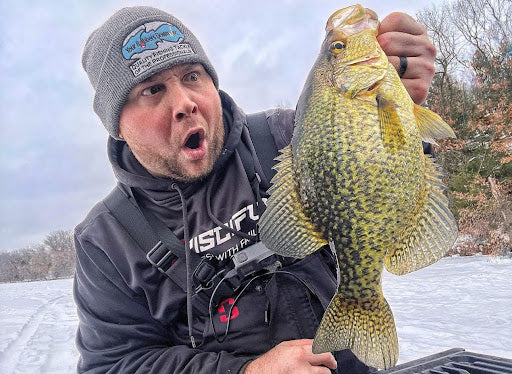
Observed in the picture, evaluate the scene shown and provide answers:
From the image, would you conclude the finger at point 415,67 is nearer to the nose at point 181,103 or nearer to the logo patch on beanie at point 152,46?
the nose at point 181,103

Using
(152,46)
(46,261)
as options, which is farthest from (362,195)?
(46,261)

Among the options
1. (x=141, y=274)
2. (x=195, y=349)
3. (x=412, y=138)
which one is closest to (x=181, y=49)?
(x=141, y=274)

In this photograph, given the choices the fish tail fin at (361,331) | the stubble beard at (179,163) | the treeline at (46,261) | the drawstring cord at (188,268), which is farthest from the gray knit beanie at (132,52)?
the treeline at (46,261)

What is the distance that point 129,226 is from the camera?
9.34 feet

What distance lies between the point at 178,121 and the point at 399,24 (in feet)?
4.55

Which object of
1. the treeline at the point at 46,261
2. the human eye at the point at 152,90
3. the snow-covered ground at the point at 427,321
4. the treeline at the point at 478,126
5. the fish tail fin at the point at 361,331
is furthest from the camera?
the treeline at the point at 46,261

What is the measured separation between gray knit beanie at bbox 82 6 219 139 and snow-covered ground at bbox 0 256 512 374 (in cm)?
455

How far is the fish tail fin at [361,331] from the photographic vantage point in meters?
1.67

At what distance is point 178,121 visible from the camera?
2.68m

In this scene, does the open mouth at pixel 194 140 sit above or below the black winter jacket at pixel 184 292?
above

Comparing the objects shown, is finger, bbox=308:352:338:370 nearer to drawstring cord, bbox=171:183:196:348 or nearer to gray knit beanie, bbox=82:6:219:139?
drawstring cord, bbox=171:183:196:348

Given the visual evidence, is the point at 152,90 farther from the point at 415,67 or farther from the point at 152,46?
the point at 415,67

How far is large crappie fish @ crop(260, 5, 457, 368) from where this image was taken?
5.65 ft

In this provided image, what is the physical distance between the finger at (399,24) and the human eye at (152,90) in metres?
1.48
